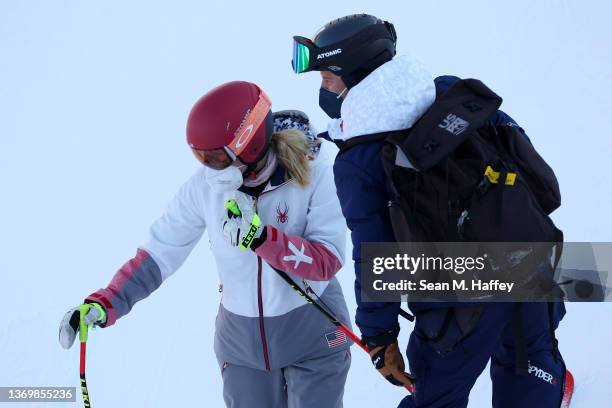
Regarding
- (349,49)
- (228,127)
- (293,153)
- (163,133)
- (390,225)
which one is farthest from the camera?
(163,133)

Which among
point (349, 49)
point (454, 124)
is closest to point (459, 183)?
point (454, 124)

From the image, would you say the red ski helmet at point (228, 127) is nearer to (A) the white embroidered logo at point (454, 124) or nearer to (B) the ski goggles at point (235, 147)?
(B) the ski goggles at point (235, 147)

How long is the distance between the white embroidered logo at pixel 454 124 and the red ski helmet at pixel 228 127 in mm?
879

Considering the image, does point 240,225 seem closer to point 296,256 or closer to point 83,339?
point 296,256

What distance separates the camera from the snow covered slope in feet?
16.1

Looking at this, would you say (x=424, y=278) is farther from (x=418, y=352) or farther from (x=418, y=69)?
(x=418, y=69)

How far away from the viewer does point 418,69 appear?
8.49 ft

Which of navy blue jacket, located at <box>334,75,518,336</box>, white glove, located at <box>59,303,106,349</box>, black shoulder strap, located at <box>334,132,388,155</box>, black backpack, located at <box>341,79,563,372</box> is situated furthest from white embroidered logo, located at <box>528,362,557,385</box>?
white glove, located at <box>59,303,106,349</box>

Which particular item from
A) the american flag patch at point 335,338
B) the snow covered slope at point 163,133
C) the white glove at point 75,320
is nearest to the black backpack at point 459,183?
the american flag patch at point 335,338

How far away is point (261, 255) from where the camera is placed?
303 centimetres

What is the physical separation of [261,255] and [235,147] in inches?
16.9

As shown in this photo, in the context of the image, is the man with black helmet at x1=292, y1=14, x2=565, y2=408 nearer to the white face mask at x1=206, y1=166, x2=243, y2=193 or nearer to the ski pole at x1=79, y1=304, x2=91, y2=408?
the white face mask at x1=206, y1=166, x2=243, y2=193

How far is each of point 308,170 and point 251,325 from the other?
0.69 m

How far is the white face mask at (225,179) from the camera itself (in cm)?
302
